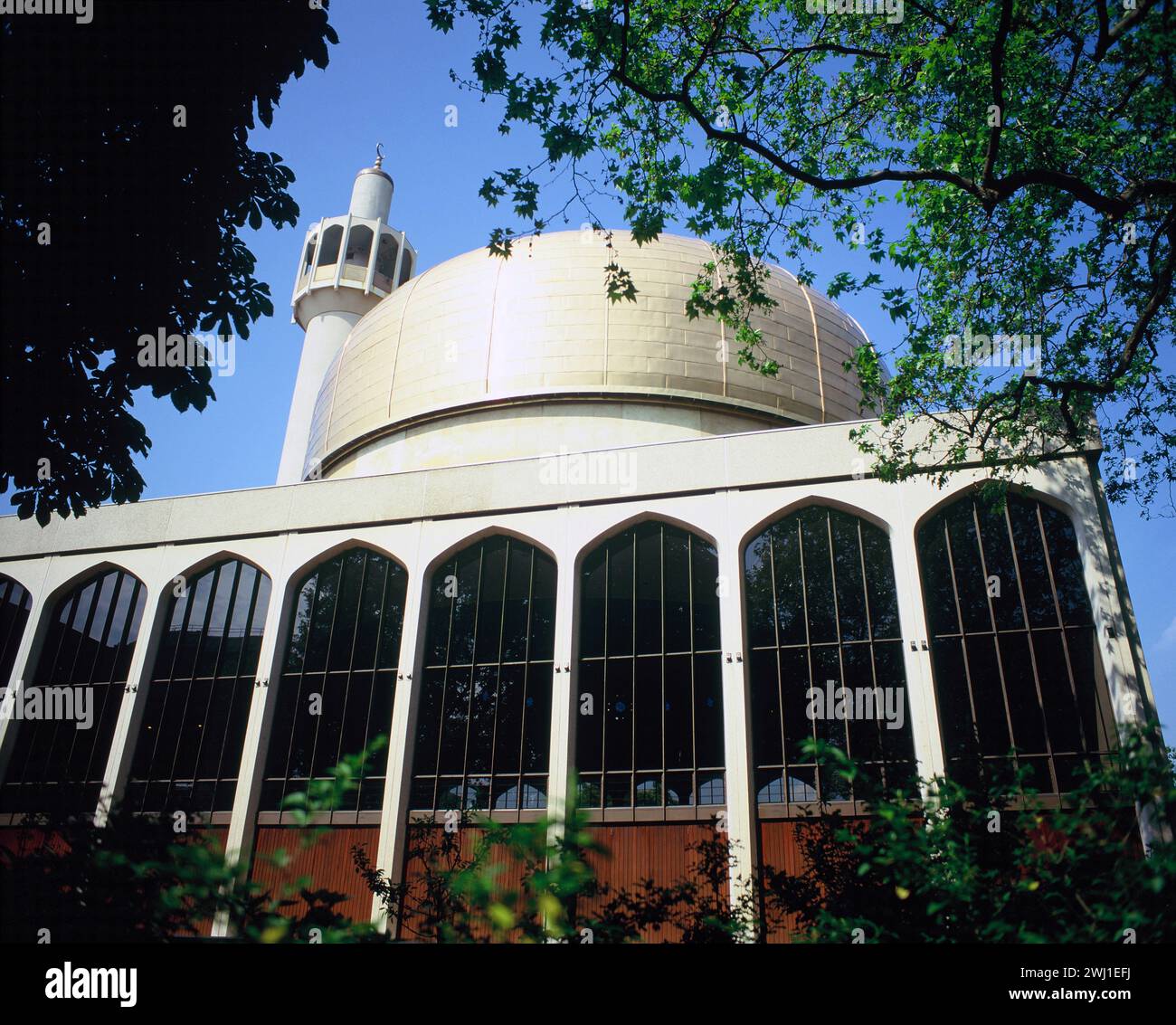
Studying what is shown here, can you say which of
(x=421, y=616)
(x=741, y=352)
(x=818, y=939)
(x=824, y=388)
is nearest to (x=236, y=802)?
(x=421, y=616)

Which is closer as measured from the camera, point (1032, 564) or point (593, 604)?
point (1032, 564)

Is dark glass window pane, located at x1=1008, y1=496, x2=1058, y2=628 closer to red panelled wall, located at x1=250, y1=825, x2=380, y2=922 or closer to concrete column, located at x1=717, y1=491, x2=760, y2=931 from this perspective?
concrete column, located at x1=717, y1=491, x2=760, y2=931

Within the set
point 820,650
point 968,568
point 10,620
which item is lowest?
point 820,650

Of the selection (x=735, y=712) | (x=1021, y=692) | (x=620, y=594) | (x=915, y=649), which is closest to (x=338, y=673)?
(x=620, y=594)

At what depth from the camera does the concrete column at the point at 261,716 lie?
17984mm

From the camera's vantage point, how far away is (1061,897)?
3451mm

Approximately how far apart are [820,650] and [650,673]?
3595 millimetres

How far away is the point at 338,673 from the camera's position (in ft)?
63.6

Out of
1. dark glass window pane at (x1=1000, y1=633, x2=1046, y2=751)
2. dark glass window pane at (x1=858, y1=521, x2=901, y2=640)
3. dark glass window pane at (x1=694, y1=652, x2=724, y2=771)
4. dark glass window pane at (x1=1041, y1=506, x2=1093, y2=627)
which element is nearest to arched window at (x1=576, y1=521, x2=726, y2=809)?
dark glass window pane at (x1=694, y1=652, x2=724, y2=771)

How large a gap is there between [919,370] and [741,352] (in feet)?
9.74

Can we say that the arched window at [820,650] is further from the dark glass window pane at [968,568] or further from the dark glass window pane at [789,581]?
the dark glass window pane at [968,568]

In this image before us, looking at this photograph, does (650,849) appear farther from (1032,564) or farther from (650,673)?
(1032,564)

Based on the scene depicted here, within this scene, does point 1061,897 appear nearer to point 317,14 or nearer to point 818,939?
point 818,939

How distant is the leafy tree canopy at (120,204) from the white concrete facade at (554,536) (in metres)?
10.9
